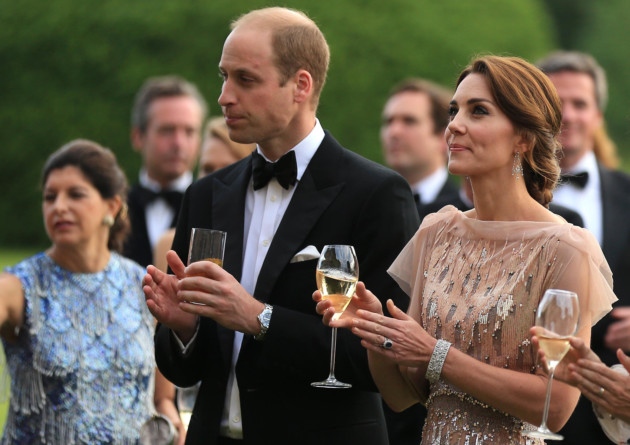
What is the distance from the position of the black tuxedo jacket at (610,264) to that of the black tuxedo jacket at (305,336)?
6.11 feet

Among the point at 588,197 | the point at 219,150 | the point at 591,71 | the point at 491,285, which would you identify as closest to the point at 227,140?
the point at 219,150

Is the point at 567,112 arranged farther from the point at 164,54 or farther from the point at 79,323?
the point at 164,54

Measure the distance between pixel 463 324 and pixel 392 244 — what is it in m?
0.66

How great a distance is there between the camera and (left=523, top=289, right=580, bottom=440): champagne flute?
3.55 m

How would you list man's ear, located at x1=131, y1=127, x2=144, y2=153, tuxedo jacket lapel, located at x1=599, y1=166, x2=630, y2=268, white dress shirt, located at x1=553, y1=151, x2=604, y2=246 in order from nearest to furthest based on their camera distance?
1. tuxedo jacket lapel, located at x1=599, y1=166, x2=630, y2=268
2. white dress shirt, located at x1=553, y1=151, x2=604, y2=246
3. man's ear, located at x1=131, y1=127, x2=144, y2=153

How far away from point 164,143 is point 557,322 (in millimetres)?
6294

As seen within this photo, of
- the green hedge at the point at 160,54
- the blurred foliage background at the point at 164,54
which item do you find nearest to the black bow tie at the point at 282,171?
the green hedge at the point at 160,54

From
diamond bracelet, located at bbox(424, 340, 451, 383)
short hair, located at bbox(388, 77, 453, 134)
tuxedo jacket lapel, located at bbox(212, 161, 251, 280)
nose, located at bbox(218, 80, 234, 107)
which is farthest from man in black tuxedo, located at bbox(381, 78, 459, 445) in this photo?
diamond bracelet, located at bbox(424, 340, 451, 383)

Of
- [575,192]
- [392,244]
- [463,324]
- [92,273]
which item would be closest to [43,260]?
[92,273]

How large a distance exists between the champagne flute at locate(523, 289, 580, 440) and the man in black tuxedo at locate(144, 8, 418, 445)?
113 centimetres

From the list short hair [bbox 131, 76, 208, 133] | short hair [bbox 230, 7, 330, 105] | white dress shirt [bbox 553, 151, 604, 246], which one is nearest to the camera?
short hair [bbox 230, 7, 330, 105]

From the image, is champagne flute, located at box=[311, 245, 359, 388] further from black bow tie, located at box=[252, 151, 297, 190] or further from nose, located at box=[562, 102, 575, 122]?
nose, located at box=[562, 102, 575, 122]

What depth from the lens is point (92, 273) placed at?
6.21 metres

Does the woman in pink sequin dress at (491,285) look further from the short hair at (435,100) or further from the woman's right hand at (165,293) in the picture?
the short hair at (435,100)
